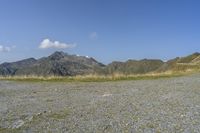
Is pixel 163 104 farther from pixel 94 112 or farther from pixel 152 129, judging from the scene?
pixel 152 129

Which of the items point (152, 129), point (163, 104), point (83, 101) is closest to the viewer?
point (152, 129)

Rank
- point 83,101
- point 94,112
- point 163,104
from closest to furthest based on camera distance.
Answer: point 94,112 < point 163,104 < point 83,101

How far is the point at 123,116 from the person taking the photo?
15.2 metres

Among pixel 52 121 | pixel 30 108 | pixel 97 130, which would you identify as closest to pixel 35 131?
pixel 52 121

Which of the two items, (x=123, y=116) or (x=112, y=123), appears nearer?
(x=112, y=123)

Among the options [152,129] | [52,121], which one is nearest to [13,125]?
[52,121]

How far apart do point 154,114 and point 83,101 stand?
6.48 metres

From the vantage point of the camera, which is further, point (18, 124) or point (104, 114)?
point (104, 114)

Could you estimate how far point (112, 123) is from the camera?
549 inches

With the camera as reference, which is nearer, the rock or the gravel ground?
the gravel ground

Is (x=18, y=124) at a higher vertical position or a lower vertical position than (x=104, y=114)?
lower

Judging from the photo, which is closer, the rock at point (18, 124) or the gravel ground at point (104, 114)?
the gravel ground at point (104, 114)

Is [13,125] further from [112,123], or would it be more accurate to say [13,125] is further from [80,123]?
[112,123]

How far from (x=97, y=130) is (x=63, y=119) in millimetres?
2849
